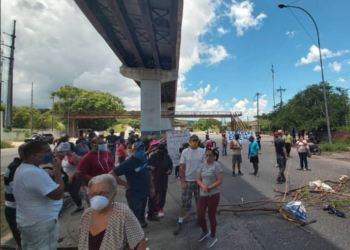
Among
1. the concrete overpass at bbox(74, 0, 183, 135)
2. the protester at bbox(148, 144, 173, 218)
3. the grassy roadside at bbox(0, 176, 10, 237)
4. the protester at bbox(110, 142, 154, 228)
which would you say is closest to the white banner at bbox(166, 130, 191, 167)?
the protester at bbox(148, 144, 173, 218)

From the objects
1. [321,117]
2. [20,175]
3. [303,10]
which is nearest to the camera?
[20,175]

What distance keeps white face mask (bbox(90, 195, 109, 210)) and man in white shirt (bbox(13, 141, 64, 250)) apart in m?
0.80

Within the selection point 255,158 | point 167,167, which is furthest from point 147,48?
point 167,167

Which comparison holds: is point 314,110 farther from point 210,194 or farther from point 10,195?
point 10,195

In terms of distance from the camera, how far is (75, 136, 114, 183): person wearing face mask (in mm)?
3482

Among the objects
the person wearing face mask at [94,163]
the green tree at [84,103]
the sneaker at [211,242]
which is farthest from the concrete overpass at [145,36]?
the green tree at [84,103]

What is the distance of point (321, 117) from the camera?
64.8ft

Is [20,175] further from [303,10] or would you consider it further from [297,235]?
[303,10]

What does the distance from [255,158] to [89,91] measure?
Result: 46.8 metres

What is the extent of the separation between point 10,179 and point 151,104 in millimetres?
18926

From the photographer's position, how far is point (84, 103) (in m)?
43.9

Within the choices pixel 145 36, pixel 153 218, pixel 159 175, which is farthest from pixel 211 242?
pixel 145 36

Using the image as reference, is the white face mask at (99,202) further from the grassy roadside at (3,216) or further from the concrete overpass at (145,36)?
the concrete overpass at (145,36)

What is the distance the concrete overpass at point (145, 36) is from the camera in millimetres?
10766
